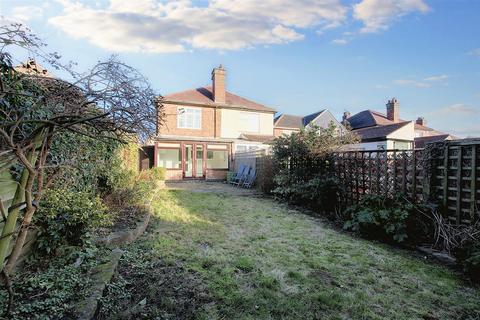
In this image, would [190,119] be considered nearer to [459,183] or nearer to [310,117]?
[310,117]

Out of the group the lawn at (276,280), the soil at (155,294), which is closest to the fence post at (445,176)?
the lawn at (276,280)

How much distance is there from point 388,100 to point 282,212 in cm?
2914

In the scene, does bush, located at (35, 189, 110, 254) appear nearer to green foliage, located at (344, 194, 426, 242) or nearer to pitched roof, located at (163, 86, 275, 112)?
green foliage, located at (344, 194, 426, 242)

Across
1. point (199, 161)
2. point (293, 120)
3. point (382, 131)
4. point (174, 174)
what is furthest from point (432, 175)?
point (293, 120)

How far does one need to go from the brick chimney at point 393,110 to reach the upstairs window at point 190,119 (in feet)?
75.0

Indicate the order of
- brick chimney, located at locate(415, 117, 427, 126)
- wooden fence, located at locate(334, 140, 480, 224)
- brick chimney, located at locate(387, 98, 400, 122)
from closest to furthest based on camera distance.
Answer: wooden fence, located at locate(334, 140, 480, 224) → brick chimney, located at locate(387, 98, 400, 122) → brick chimney, located at locate(415, 117, 427, 126)

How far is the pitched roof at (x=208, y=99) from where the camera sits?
20028 millimetres

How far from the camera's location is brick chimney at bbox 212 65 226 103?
20906mm

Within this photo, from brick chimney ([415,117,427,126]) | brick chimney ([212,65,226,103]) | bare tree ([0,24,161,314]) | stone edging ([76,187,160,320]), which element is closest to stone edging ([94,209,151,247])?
stone edging ([76,187,160,320])

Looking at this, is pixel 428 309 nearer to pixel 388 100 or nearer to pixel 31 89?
pixel 31 89

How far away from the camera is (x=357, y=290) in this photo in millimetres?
3242

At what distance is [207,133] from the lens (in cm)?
2042

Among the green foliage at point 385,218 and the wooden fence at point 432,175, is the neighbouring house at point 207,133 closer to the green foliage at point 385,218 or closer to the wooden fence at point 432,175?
the wooden fence at point 432,175

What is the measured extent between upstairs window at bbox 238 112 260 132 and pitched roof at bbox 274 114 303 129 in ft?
22.7
